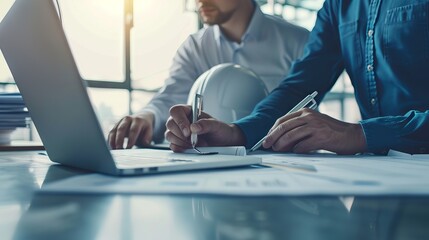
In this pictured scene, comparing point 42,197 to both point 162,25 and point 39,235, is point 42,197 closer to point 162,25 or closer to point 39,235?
point 39,235

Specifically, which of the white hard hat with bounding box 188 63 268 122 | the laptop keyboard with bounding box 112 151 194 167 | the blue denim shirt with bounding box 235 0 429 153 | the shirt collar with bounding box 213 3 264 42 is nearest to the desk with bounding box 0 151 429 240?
the laptop keyboard with bounding box 112 151 194 167

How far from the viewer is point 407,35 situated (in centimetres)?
101

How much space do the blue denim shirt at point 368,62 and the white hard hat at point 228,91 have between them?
117 mm

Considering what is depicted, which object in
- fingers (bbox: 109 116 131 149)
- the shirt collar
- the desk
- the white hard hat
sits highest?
the shirt collar

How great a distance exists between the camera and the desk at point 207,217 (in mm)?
205

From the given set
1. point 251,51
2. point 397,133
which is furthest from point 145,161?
point 251,51

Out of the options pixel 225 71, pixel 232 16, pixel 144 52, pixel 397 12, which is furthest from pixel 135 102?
pixel 397 12

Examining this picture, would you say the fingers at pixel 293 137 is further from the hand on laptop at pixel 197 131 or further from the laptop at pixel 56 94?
the laptop at pixel 56 94

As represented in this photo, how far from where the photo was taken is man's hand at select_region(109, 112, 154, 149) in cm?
108

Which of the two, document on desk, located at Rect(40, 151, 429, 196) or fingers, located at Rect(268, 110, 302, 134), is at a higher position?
fingers, located at Rect(268, 110, 302, 134)

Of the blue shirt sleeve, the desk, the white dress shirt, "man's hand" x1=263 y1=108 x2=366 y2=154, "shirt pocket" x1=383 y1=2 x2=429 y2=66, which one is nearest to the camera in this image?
the desk

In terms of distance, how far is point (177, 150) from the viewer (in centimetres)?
79

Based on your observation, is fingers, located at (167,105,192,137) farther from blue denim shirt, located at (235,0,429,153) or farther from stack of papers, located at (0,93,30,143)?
stack of papers, located at (0,93,30,143)

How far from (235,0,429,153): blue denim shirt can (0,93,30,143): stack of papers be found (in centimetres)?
66
